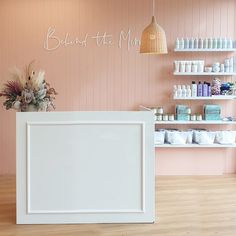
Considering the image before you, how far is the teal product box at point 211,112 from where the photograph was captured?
19.4ft

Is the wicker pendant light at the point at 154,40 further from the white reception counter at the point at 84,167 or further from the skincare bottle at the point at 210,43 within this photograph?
the skincare bottle at the point at 210,43

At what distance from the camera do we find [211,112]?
5922 millimetres

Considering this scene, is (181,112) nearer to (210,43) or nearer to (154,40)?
(210,43)

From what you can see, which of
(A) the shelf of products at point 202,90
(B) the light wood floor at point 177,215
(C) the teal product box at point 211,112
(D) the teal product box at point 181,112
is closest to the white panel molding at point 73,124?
(B) the light wood floor at point 177,215

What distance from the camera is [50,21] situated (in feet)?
19.5

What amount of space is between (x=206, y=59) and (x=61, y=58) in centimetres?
204

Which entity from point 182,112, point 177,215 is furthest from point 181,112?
point 177,215

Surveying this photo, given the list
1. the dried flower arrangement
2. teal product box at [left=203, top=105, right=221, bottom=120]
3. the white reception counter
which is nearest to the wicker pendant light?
the white reception counter

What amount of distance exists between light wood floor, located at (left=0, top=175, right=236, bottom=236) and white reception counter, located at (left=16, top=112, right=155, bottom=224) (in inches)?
5.5

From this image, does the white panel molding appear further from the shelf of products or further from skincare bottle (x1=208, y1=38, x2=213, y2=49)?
skincare bottle (x1=208, y1=38, x2=213, y2=49)

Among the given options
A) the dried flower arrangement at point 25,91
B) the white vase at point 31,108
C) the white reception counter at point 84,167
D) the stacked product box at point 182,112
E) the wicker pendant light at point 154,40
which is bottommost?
the white reception counter at point 84,167

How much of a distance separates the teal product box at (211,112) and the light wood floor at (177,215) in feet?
3.00

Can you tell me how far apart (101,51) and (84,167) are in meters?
2.59

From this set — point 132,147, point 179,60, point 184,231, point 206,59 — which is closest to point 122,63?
point 179,60
